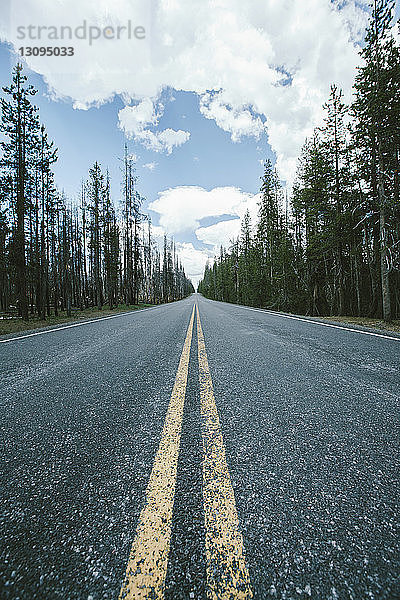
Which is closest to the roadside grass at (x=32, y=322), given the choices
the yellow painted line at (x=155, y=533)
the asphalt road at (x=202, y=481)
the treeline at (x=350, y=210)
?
the asphalt road at (x=202, y=481)

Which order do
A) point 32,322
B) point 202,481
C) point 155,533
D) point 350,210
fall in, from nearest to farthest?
point 155,533 → point 202,481 → point 32,322 → point 350,210

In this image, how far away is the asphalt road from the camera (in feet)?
2.89

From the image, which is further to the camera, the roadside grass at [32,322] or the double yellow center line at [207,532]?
the roadside grass at [32,322]

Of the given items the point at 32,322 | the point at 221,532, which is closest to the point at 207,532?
the point at 221,532

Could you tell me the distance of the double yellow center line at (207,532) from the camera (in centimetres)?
83

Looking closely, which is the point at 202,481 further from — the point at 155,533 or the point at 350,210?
the point at 350,210

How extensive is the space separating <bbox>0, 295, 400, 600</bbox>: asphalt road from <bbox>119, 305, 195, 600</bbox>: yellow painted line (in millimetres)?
29

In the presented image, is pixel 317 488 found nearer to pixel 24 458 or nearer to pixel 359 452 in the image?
pixel 359 452

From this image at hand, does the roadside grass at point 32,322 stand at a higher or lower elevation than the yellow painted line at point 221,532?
lower

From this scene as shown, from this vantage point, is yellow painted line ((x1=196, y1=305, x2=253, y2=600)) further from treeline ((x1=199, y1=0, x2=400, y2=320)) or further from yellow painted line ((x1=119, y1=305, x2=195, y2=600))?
treeline ((x1=199, y1=0, x2=400, y2=320))

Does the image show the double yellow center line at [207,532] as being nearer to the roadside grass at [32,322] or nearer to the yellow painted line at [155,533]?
the yellow painted line at [155,533]

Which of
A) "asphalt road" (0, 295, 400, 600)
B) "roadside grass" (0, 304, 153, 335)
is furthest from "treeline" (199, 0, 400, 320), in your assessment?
"roadside grass" (0, 304, 153, 335)

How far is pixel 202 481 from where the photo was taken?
1.33 meters

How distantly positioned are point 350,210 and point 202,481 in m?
17.6
